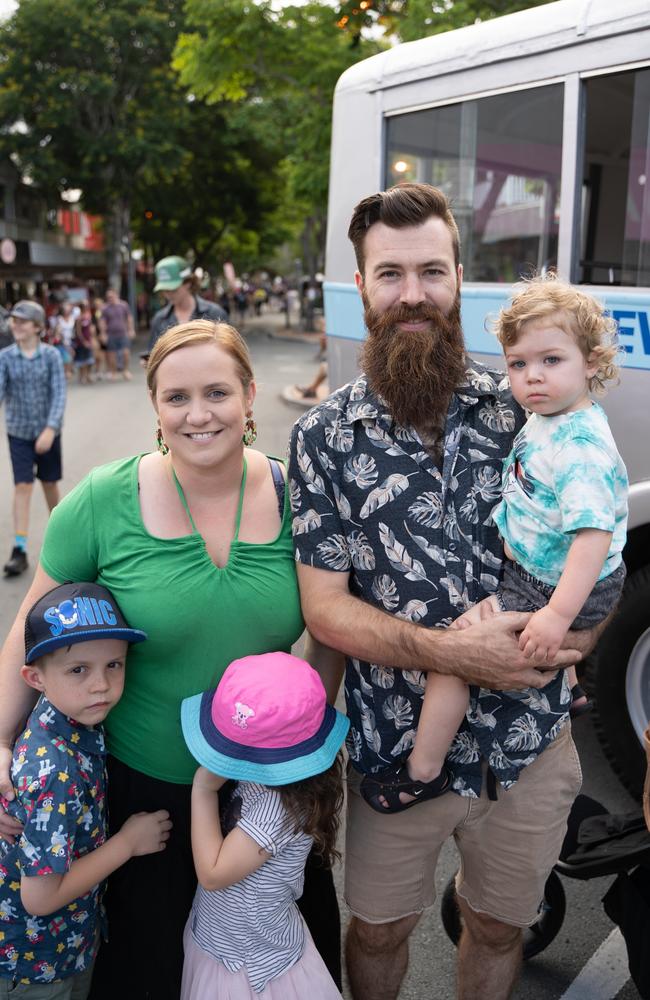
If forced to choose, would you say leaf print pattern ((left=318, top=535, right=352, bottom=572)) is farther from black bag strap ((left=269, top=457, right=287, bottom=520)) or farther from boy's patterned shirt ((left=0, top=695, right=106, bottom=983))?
boy's patterned shirt ((left=0, top=695, right=106, bottom=983))

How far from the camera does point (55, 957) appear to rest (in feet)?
6.74

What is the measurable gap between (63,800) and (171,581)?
512 mm

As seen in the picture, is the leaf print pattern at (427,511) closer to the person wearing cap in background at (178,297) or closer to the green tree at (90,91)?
the person wearing cap in background at (178,297)

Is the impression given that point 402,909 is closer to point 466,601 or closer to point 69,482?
point 466,601

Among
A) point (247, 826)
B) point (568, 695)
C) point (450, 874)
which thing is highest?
point (568, 695)

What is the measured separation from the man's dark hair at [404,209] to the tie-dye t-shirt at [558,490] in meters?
0.51

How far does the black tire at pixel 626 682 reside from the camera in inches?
138

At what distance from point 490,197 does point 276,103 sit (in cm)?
1988

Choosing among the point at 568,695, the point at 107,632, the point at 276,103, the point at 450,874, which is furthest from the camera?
the point at 276,103

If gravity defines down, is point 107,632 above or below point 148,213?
below

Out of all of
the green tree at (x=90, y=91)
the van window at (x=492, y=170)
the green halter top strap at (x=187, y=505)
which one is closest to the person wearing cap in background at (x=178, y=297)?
the van window at (x=492, y=170)

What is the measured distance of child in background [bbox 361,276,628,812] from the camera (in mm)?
1898

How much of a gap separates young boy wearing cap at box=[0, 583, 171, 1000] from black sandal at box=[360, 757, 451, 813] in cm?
51

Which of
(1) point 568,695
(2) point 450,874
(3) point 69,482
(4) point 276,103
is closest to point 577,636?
(1) point 568,695
